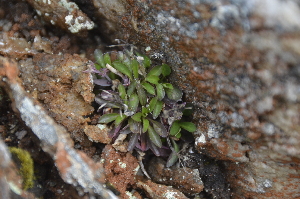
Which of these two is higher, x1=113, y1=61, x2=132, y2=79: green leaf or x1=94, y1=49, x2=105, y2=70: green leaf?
x1=113, y1=61, x2=132, y2=79: green leaf

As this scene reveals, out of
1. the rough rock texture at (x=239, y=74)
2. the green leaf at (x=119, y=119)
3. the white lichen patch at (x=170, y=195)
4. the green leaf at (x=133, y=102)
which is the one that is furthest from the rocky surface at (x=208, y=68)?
the green leaf at (x=133, y=102)

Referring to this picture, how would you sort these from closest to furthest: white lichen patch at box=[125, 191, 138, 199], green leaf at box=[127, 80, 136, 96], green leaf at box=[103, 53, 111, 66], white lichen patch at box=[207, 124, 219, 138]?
white lichen patch at box=[207, 124, 219, 138], white lichen patch at box=[125, 191, 138, 199], green leaf at box=[127, 80, 136, 96], green leaf at box=[103, 53, 111, 66]

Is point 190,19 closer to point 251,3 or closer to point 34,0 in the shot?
point 251,3

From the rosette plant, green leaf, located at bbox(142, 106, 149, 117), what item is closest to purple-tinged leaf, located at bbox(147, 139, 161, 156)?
the rosette plant

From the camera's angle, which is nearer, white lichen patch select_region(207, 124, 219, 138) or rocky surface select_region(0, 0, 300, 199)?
rocky surface select_region(0, 0, 300, 199)

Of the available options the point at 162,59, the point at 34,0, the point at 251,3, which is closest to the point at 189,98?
the point at 162,59

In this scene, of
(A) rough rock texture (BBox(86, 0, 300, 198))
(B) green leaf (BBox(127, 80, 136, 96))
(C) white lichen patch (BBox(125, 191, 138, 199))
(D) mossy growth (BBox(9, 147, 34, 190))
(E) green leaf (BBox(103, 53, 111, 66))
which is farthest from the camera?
(E) green leaf (BBox(103, 53, 111, 66))

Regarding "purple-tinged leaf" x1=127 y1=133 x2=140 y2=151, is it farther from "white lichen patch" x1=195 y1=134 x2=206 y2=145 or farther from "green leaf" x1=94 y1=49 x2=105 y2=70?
"green leaf" x1=94 y1=49 x2=105 y2=70

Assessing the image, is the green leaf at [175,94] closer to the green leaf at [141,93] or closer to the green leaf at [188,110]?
the green leaf at [188,110]
